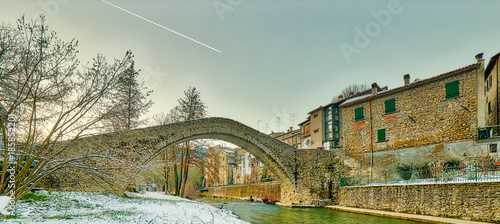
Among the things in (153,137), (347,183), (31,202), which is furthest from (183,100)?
(31,202)

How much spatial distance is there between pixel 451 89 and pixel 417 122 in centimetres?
288

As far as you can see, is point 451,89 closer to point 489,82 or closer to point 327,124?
point 489,82

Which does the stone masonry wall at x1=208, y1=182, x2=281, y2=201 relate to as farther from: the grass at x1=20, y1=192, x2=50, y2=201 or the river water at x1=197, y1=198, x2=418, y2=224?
the grass at x1=20, y1=192, x2=50, y2=201

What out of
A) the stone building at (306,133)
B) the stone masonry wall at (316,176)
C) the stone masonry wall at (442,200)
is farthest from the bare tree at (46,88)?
the stone building at (306,133)

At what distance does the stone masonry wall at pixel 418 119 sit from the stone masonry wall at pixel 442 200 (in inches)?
212

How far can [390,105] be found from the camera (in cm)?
2097

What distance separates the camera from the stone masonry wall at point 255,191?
88.3 ft

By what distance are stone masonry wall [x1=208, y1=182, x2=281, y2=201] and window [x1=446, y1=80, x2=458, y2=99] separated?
15050 millimetres

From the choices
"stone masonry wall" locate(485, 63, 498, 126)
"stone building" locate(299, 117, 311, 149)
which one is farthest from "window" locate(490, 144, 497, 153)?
"stone building" locate(299, 117, 311, 149)

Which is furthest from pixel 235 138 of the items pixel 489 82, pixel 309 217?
pixel 489 82

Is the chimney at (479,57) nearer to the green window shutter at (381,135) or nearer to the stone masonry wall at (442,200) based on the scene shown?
the green window shutter at (381,135)

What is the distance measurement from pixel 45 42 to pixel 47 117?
187cm

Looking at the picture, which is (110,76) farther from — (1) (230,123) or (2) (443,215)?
(2) (443,215)

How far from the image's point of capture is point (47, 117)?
7.38 meters
